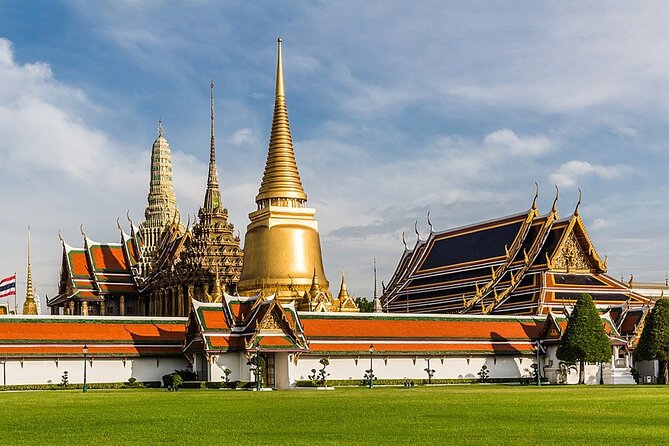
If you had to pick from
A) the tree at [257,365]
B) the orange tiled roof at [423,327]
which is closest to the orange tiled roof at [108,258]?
the orange tiled roof at [423,327]

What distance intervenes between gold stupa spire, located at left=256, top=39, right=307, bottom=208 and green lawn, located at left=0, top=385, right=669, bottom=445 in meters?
40.8

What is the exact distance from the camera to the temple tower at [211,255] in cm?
8156

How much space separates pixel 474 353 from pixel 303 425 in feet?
114

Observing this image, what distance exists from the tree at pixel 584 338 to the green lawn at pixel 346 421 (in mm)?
21323

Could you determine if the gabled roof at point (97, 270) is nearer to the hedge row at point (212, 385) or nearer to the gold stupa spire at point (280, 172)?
the gold stupa spire at point (280, 172)

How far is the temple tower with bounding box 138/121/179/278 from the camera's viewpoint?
11288 centimetres

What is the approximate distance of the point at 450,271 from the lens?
73625 mm

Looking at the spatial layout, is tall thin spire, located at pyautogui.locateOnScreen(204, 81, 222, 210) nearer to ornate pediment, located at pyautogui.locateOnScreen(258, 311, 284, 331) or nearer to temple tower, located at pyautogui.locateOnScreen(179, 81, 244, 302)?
temple tower, located at pyautogui.locateOnScreen(179, 81, 244, 302)

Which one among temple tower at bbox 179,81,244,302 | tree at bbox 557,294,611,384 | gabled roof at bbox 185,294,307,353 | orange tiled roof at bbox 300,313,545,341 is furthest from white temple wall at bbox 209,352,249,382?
temple tower at bbox 179,81,244,302

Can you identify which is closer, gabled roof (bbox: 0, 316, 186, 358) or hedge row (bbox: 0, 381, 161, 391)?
hedge row (bbox: 0, 381, 161, 391)

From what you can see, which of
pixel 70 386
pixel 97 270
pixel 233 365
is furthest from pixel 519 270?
pixel 97 270

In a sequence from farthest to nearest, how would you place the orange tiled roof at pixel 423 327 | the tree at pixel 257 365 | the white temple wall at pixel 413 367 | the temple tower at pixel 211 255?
1. the temple tower at pixel 211 255
2. the orange tiled roof at pixel 423 327
3. the white temple wall at pixel 413 367
4. the tree at pixel 257 365

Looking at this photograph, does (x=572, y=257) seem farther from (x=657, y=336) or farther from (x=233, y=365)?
(x=233, y=365)

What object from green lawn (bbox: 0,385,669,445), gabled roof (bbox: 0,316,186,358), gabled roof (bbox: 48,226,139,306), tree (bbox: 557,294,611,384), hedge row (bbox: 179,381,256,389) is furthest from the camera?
gabled roof (bbox: 48,226,139,306)
